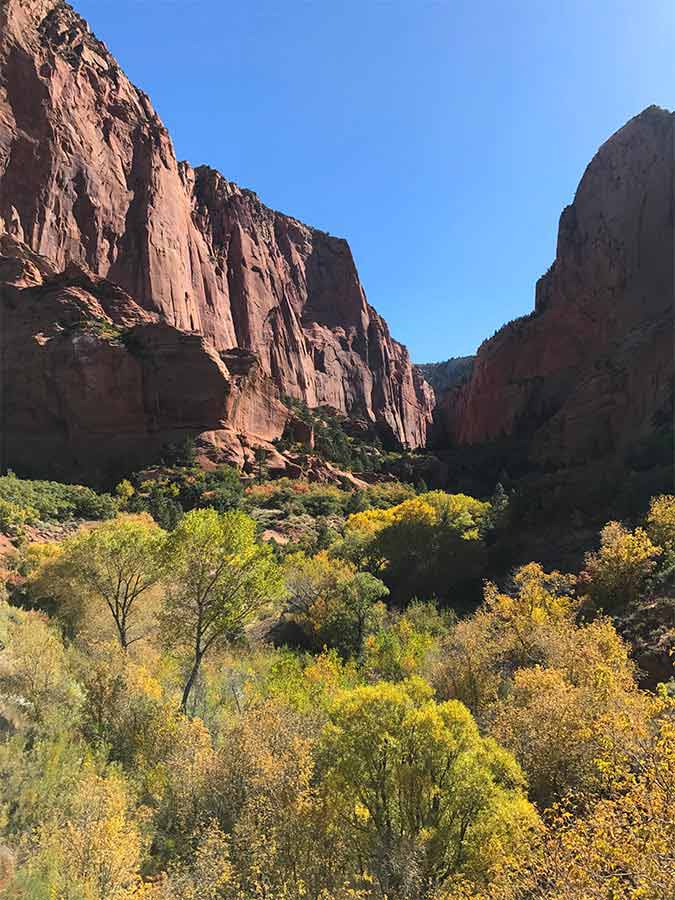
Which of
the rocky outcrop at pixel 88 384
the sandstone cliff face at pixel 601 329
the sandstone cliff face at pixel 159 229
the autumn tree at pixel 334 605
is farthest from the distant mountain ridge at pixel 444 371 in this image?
the autumn tree at pixel 334 605

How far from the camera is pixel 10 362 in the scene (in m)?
43.2

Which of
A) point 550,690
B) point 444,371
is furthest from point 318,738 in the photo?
point 444,371

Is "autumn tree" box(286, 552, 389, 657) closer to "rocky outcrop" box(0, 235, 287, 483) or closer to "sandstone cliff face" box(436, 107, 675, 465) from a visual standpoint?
"rocky outcrop" box(0, 235, 287, 483)

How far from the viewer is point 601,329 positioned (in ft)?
221

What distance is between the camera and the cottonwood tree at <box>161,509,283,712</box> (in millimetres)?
14234

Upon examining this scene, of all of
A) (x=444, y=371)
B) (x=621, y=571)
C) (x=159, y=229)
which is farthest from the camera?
(x=444, y=371)

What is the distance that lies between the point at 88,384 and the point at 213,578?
115ft

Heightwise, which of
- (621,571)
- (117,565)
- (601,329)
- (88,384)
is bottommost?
(621,571)

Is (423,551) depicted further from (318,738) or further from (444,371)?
(444,371)

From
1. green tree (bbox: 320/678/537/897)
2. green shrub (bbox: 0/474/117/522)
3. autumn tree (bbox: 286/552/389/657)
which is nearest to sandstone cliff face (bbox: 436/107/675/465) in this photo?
autumn tree (bbox: 286/552/389/657)

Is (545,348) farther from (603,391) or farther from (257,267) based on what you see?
(257,267)

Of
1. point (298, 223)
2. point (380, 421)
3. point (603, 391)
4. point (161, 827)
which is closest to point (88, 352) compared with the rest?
point (161, 827)

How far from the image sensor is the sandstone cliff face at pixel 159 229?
5172cm

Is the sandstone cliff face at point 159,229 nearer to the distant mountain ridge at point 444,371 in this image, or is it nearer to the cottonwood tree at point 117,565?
the cottonwood tree at point 117,565
